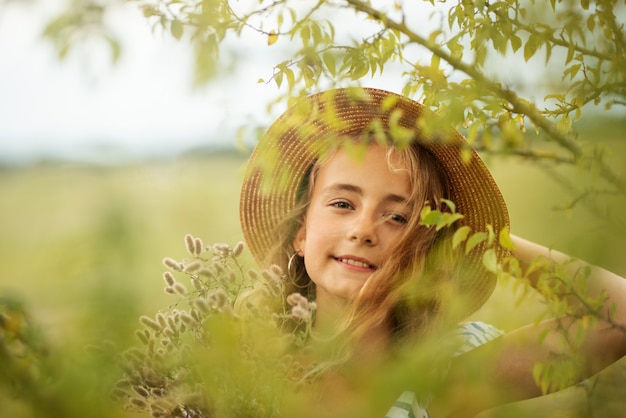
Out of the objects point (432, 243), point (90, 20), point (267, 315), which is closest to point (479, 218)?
point (432, 243)

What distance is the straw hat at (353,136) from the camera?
147 centimetres

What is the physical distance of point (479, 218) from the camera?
1.61 metres

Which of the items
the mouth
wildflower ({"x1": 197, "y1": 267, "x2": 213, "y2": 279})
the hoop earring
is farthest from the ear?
wildflower ({"x1": 197, "y1": 267, "x2": 213, "y2": 279})

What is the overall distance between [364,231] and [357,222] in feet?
0.10

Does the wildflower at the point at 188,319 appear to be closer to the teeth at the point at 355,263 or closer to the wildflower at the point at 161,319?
the wildflower at the point at 161,319

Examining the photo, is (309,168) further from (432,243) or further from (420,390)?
(420,390)

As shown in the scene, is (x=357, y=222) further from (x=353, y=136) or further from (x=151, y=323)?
(x=151, y=323)

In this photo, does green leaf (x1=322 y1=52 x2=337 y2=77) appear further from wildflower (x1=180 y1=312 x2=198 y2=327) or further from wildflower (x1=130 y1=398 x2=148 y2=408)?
wildflower (x1=130 y1=398 x2=148 y2=408)

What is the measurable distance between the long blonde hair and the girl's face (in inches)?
0.9

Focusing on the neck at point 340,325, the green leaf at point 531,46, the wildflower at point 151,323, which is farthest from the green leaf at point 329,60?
the neck at point 340,325

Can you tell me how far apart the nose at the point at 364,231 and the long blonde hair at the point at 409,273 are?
0.21 feet

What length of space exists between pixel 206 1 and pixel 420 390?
612mm

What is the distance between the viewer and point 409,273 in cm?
150

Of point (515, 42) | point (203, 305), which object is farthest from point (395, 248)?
point (203, 305)
